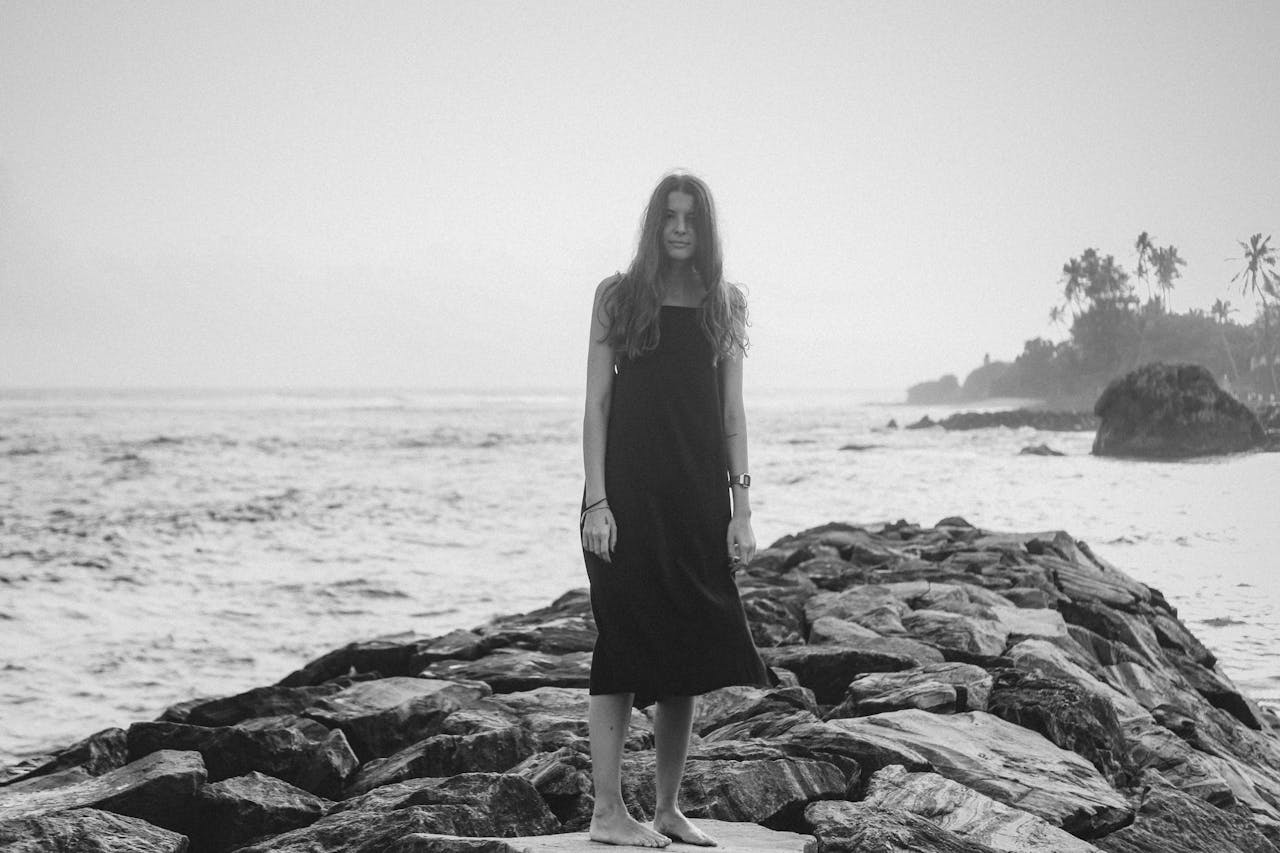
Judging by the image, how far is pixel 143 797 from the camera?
3.59 m

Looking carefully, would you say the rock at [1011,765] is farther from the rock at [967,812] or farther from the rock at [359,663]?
the rock at [359,663]

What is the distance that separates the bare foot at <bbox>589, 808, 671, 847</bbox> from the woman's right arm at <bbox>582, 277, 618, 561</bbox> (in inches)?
29.1

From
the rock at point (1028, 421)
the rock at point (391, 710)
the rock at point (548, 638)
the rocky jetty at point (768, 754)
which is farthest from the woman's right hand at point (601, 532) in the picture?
the rock at point (1028, 421)

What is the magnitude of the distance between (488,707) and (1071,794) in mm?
2600

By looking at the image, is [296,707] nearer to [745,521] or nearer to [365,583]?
[745,521]

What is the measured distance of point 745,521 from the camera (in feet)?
9.99

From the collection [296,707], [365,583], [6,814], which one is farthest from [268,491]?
[6,814]

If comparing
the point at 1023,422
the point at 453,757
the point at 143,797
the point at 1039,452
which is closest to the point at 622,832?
the point at 453,757

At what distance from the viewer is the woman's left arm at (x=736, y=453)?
301 centimetres

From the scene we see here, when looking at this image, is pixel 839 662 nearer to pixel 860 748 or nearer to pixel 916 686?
pixel 916 686

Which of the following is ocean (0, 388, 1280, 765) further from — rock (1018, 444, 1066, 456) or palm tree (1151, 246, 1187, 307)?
palm tree (1151, 246, 1187, 307)

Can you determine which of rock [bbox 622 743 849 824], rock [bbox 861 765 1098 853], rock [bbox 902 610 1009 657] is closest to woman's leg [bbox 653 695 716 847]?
rock [bbox 622 743 849 824]

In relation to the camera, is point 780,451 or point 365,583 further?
point 780,451

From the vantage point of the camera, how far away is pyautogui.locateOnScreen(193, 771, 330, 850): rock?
139 inches
